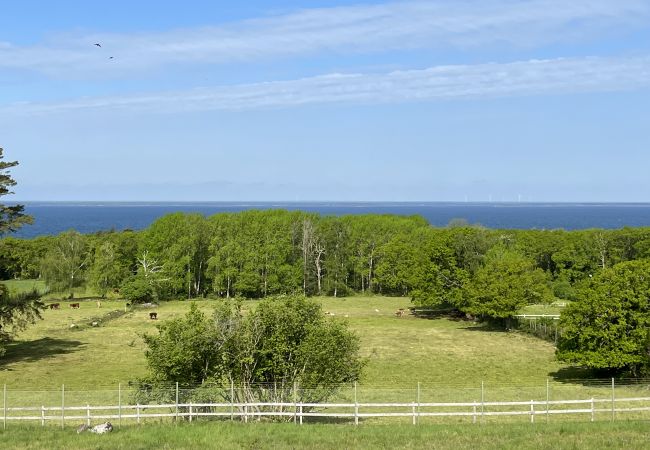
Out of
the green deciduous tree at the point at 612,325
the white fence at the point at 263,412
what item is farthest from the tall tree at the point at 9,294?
the green deciduous tree at the point at 612,325

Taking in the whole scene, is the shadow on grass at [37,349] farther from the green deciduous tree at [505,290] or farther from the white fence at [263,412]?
the green deciduous tree at [505,290]

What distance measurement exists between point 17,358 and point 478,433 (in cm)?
4183

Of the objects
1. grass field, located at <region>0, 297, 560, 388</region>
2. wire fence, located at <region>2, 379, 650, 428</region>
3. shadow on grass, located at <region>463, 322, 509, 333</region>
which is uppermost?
wire fence, located at <region>2, 379, 650, 428</region>

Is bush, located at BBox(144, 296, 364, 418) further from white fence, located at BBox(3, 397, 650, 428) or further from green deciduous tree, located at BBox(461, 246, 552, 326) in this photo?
green deciduous tree, located at BBox(461, 246, 552, 326)

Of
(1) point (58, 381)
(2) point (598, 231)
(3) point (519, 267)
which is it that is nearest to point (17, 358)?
(1) point (58, 381)

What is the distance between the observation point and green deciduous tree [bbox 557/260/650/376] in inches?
1866

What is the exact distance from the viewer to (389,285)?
108m

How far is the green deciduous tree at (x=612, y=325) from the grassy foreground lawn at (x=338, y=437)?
17.0 metres

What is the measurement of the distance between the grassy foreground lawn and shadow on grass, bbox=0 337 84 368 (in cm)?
2923

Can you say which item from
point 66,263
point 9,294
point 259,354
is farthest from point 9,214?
point 66,263

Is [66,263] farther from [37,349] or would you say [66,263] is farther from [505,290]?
[505,290]

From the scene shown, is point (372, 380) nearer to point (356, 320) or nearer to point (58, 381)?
point (58, 381)

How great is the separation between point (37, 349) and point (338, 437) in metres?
41.8

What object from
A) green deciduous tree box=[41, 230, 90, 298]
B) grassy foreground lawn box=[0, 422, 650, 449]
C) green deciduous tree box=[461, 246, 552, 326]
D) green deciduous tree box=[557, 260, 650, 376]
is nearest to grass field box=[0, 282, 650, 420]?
green deciduous tree box=[557, 260, 650, 376]
